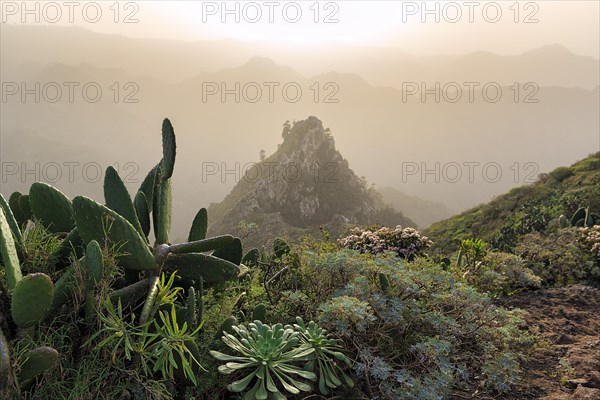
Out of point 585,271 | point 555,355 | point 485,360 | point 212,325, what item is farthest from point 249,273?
point 585,271

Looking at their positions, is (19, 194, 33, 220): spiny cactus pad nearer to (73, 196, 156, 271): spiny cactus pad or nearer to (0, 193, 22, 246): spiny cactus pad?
(0, 193, 22, 246): spiny cactus pad

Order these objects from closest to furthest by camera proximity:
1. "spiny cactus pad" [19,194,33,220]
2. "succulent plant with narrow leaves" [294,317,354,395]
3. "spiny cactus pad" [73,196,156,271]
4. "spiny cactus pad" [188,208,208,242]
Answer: "spiny cactus pad" [73,196,156,271]
"succulent plant with narrow leaves" [294,317,354,395]
"spiny cactus pad" [19,194,33,220]
"spiny cactus pad" [188,208,208,242]

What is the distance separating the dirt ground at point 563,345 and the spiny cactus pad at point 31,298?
3238 millimetres

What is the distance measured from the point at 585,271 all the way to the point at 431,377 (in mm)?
6350

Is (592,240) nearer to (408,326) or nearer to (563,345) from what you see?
(563,345)

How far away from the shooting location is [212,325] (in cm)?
333

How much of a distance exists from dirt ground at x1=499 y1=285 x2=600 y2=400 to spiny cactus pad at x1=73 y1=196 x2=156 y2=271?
2.90 m

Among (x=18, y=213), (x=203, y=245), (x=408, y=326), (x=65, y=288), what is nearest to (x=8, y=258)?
(x=65, y=288)

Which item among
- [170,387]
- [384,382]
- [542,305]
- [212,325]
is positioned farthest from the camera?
[542,305]

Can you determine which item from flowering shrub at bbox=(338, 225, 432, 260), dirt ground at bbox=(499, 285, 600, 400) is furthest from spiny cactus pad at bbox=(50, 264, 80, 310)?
flowering shrub at bbox=(338, 225, 432, 260)

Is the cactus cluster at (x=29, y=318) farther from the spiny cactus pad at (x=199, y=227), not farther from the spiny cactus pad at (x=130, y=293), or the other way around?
the spiny cactus pad at (x=199, y=227)

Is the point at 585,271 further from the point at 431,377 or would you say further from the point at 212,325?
the point at 212,325

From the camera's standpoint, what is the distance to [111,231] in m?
2.86

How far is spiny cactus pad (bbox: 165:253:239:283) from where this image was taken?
3424 mm
